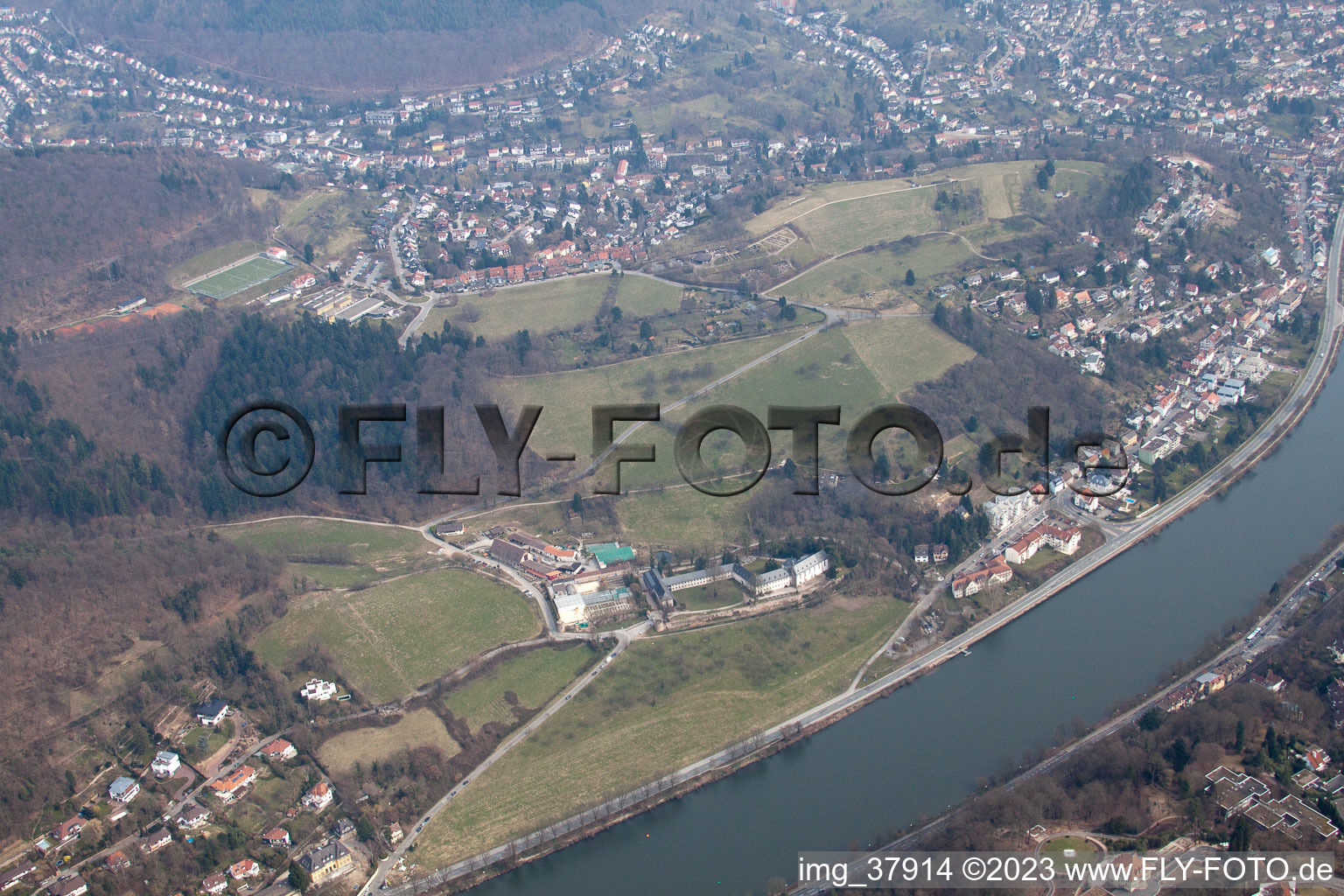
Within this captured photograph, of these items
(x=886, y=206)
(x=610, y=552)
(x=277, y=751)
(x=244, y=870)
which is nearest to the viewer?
(x=244, y=870)

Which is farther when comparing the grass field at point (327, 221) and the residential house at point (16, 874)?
the grass field at point (327, 221)

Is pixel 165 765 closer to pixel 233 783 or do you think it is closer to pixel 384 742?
pixel 233 783

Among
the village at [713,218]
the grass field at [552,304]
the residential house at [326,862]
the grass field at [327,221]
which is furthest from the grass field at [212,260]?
the residential house at [326,862]

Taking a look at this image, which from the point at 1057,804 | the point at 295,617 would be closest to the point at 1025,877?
the point at 1057,804

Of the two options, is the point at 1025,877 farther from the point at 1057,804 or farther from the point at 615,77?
the point at 615,77

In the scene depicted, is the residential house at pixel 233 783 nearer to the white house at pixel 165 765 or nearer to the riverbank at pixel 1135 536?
the white house at pixel 165 765
